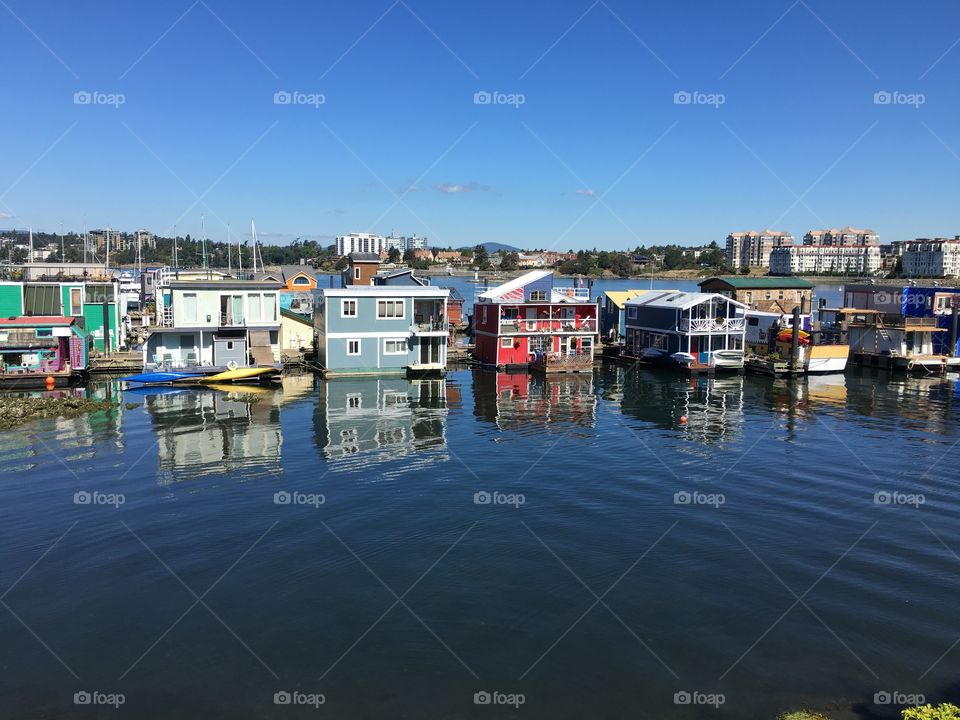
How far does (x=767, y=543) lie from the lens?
19.7 meters

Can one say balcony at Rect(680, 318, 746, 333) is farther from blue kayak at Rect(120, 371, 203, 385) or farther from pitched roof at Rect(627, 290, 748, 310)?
blue kayak at Rect(120, 371, 203, 385)

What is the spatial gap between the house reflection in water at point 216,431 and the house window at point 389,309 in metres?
8.70

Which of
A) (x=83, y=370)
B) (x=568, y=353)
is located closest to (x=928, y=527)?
(x=568, y=353)

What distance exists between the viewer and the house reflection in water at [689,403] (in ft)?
112

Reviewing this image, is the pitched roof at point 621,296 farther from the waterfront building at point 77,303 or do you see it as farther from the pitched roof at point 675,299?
the waterfront building at point 77,303

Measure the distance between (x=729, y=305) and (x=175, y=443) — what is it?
3909 cm

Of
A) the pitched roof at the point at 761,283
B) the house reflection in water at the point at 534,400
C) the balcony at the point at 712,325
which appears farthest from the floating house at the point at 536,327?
the pitched roof at the point at 761,283

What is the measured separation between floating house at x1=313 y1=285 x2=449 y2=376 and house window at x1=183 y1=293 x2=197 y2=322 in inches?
320

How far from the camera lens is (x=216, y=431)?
105ft

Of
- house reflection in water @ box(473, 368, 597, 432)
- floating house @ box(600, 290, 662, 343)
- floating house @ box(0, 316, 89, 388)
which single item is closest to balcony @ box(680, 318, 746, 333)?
house reflection in water @ box(473, 368, 597, 432)

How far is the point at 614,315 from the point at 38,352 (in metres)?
43.5

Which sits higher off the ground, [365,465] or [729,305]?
[729,305]

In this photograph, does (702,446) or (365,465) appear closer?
(365,465)

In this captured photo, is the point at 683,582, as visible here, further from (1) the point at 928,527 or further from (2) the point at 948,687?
(1) the point at 928,527
